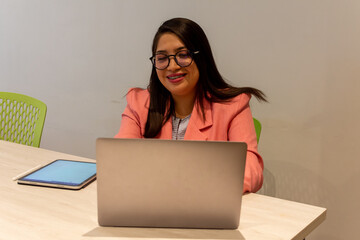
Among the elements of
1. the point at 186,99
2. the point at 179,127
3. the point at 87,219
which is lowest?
the point at 87,219

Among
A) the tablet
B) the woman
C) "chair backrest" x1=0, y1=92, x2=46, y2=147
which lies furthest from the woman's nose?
"chair backrest" x1=0, y1=92, x2=46, y2=147

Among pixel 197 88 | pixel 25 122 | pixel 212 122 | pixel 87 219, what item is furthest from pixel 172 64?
pixel 25 122

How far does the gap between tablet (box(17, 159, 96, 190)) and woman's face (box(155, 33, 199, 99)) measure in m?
0.47

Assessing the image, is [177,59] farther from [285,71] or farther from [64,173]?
[285,71]

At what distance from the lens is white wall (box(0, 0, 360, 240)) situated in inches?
84.8

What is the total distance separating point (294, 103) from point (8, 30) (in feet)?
9.13

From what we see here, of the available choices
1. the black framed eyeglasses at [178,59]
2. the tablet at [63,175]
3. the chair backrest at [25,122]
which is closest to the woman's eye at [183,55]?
the black framed eyeglasses at [178,59]

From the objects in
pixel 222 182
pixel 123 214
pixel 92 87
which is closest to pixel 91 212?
pixel 123 214

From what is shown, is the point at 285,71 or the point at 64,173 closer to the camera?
the point at 64,173

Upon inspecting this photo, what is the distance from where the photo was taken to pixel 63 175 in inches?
54.5

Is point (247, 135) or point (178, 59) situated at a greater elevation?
point (178, 59)

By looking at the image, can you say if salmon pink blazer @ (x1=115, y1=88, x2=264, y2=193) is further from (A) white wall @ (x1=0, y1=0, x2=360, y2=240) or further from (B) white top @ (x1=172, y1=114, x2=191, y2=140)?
(A) white wall @ (x1=0, y1=0, x2=360, y2=240)

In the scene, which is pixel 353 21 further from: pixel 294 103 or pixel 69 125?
pixel 69 125

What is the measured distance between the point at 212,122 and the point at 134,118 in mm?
363
